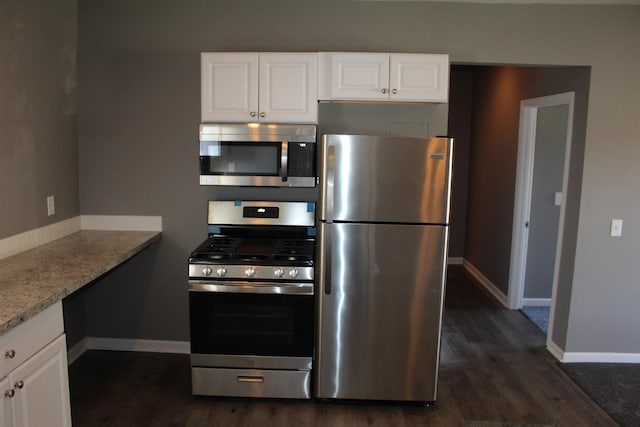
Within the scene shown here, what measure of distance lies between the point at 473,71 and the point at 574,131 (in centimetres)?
272

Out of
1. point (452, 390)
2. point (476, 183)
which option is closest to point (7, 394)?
point (452, 390)

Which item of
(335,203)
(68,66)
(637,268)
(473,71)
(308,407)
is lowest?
(308,407)

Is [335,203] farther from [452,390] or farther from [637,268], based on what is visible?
[637,268]

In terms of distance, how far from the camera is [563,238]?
3.54 m

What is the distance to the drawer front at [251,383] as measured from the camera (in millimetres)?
2855

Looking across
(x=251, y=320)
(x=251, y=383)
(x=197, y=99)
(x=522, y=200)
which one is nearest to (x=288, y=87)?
(x=197, y=99)

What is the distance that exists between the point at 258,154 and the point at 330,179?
23.0 inches

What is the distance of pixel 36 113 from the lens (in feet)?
9.30

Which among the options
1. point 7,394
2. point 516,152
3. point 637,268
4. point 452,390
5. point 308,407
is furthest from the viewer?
point 516,152

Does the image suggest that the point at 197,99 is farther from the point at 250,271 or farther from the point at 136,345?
the point at 136,345

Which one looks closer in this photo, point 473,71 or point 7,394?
point 7,394

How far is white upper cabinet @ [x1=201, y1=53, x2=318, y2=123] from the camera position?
2.90 m

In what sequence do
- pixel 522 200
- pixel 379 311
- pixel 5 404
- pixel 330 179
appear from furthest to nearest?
pixel 522 200 < pixel 379 311 < pixel 330 179 < pixel 5 404

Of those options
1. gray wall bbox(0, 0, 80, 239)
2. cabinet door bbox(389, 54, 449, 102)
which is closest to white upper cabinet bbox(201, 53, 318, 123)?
cabinet door bbox(389, 54, 449, 102)
